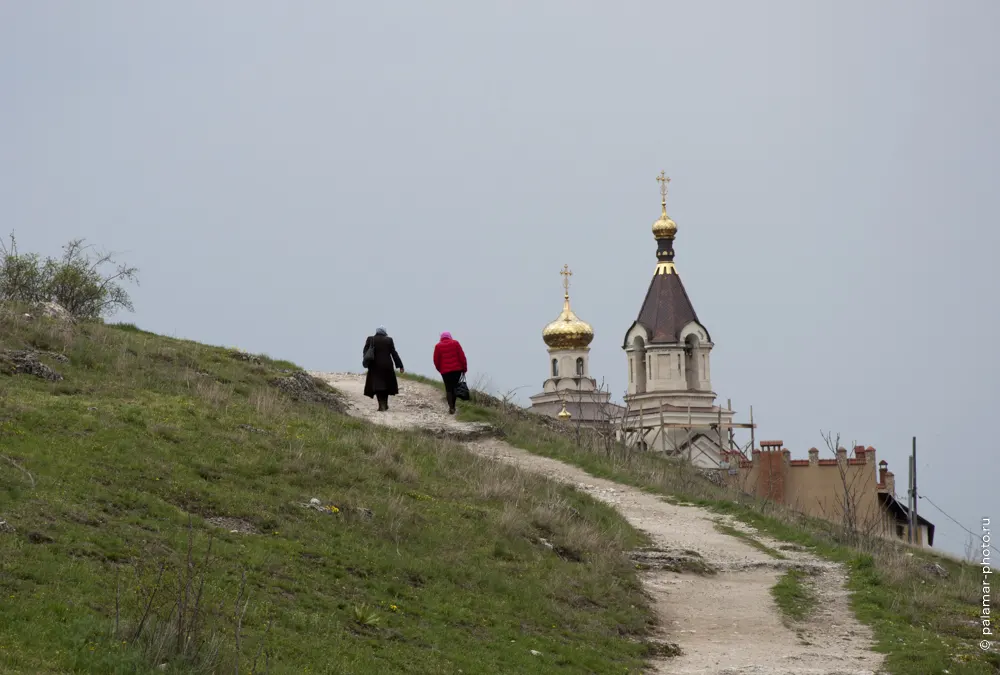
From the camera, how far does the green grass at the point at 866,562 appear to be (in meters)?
12.5

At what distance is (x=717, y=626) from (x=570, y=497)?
466 cm

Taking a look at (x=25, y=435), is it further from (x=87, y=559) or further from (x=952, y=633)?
(x=952, y=633)

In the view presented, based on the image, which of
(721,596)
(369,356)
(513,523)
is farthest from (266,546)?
(369,356)

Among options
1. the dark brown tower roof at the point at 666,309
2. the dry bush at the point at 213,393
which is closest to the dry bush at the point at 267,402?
the dry bush at the point at 213,393

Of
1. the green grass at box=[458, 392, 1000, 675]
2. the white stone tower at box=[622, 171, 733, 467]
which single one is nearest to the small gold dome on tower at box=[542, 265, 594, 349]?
the white stone tower at box=[622, 171, 733, 467]

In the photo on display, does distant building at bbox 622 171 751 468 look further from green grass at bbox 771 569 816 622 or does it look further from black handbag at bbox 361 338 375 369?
green grass at bbox 771 569 816 622

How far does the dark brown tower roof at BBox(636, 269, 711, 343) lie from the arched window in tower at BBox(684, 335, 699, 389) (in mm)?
828

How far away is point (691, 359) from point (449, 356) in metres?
52.1

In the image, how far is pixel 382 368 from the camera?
23547 mm

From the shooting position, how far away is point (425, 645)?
10555mm

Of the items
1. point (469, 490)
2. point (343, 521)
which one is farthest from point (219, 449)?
point (469, 490)

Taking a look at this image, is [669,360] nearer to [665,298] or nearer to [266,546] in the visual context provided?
[665,298]

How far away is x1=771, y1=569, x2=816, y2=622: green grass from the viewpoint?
14.2 meters

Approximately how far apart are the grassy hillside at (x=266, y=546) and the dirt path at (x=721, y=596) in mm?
505
